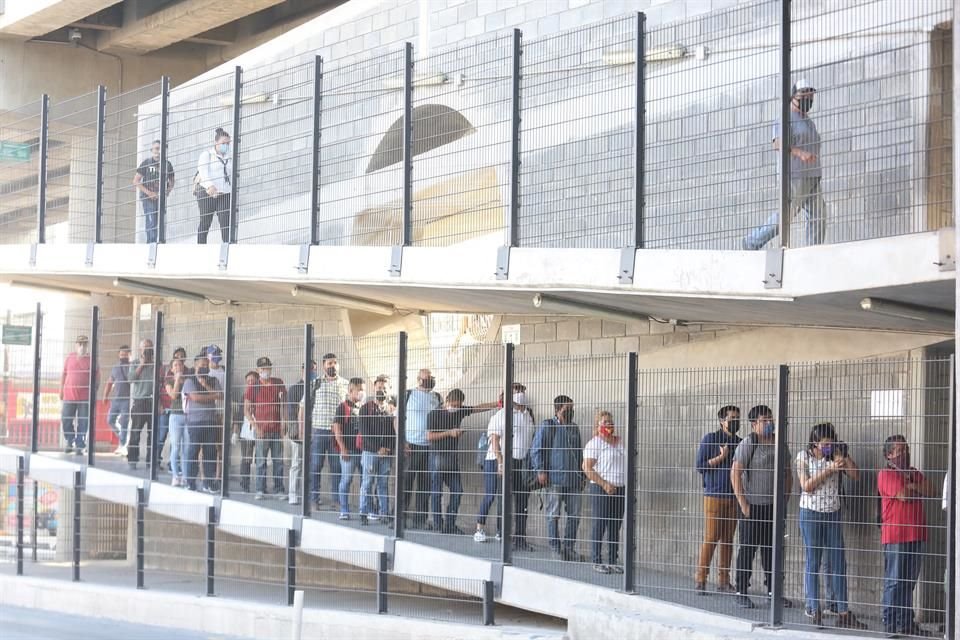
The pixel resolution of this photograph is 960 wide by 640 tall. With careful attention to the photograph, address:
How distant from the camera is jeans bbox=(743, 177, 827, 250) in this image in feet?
29.7

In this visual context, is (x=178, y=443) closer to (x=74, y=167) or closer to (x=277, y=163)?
(x=277, y=163)

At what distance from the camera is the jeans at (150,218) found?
50.2 ft

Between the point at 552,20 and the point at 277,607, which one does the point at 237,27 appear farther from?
the point at 277,607

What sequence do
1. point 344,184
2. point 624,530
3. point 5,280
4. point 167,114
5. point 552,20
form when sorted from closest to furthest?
point 624,530, point 344,184, point 552,20, point 167,114, point 5,280

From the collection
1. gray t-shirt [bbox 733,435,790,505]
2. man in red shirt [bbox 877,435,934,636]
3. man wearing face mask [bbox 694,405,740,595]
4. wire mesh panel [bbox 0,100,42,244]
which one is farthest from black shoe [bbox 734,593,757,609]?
wire mesh panel [bbox 0,100,42,244]

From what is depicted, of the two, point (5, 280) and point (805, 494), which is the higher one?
point (5, 280)

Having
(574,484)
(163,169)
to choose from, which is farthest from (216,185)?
(574,484)

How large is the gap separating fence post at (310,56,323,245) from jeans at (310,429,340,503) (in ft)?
6.40

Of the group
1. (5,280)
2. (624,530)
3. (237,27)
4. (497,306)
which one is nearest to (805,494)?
(624,530)

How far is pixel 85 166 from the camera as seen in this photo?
18.9 m

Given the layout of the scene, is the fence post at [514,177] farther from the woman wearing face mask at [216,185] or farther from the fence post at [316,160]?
the woman wearing face mask at [216,185]

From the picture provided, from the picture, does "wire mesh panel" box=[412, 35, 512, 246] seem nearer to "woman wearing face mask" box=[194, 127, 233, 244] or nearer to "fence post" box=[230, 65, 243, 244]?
"fence post" box=[230, 65, 243, 244]

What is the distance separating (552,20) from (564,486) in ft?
16.9

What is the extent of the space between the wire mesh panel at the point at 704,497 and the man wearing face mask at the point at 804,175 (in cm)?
104
